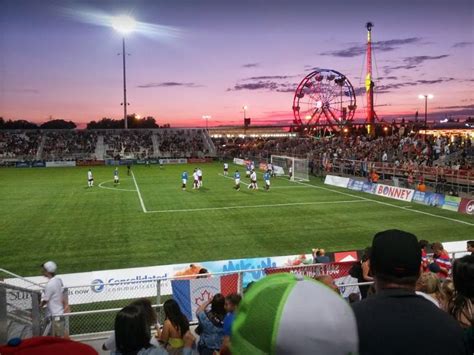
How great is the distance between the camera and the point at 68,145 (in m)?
73.2

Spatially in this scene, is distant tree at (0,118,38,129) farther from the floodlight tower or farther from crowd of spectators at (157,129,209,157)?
the floodlight tower

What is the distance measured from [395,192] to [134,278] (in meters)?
21.4

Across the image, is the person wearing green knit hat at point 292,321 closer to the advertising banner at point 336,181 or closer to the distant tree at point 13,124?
the advertising banner at point 336,181

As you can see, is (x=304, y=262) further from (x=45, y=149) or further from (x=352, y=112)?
(x=45, y=149)

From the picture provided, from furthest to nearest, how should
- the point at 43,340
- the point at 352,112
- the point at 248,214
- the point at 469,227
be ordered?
the point at 352,112 → the point at 248,214 → the point at 469,227 → the point at 43,340

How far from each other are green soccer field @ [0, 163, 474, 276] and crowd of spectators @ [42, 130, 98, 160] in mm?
34095

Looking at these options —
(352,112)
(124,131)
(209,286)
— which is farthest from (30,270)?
(124,131)

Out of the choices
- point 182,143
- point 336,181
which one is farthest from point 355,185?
point 182,143

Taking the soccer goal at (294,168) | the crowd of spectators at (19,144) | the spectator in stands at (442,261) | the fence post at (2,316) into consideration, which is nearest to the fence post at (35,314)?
the fence post at (2,316)

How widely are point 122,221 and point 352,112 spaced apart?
174ft

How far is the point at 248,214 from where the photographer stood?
2473cm

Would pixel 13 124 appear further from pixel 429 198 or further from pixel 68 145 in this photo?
pixel 429 198

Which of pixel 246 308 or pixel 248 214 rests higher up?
pixel 246 308

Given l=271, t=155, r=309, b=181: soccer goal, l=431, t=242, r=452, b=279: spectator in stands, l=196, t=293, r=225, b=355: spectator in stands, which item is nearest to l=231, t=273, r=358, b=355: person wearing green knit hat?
l=196, t=293, r=225, b=355: spectator in stands
